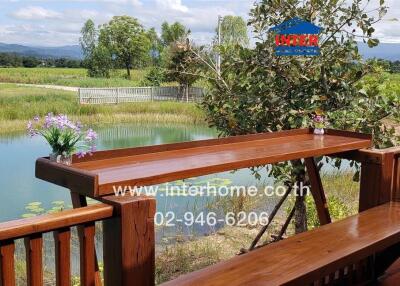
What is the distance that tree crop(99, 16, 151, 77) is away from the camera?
33.3 metres

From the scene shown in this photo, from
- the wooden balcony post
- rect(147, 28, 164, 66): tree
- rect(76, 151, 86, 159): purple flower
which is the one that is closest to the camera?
rect(76, 151, 86, 159): purple flower

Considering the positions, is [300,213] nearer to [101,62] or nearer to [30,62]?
[101,62]

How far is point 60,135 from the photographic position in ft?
5.19

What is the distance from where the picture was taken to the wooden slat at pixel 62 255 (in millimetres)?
1247

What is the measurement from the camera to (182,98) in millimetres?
19125

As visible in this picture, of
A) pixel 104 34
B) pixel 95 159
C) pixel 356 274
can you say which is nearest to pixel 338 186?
pixel 356 274

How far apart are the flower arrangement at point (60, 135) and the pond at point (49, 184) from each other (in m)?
3.05

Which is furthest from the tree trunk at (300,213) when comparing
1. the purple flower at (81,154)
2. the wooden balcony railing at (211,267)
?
the purple flower at (81,154)

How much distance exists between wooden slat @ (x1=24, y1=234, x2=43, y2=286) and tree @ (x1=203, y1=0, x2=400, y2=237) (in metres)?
2.48

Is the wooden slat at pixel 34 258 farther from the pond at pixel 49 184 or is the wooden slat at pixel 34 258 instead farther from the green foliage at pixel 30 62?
the green foliage at pixel 30 62

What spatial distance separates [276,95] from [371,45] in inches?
32.9

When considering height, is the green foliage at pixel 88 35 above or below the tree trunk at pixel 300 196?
above

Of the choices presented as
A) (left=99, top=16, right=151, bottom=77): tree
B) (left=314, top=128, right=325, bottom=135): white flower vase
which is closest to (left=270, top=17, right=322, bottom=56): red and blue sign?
(left=314, top=128, right=325, bottom=135): white flower vase

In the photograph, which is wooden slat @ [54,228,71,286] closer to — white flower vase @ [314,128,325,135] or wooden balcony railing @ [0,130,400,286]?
wooden balcony railing @ [0,130,400,286]
